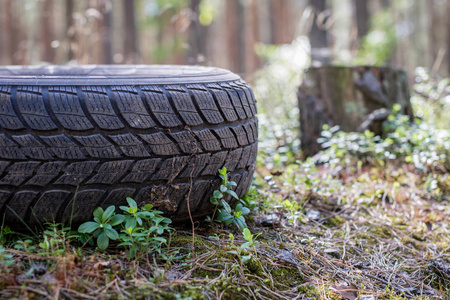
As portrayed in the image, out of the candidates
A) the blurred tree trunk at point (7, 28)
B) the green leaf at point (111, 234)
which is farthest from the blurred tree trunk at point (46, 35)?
the green leaf at point (111, 234)

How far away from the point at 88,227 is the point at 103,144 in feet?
1.08

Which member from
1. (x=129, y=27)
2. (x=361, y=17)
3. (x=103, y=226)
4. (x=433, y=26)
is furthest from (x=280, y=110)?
(x=433, y=26)

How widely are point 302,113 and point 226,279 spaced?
282 centimetres

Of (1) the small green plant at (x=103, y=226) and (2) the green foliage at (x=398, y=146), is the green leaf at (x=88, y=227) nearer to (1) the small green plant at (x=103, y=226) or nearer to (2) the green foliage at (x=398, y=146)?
(1) the small green plant at (x=103, y=226)

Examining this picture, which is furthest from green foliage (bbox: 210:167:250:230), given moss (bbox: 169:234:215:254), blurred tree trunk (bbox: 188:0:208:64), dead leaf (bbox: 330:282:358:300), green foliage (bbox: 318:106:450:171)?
blurred tree trunk (bbox: 188:0:208:64)

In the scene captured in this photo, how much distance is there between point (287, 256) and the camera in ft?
6.41

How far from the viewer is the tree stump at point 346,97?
13.5 ft

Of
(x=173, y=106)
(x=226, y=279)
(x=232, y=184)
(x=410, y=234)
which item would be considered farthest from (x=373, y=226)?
(x=173, y=106)

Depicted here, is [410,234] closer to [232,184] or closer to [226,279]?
[232,184]

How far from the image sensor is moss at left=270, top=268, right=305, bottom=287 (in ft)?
5.83

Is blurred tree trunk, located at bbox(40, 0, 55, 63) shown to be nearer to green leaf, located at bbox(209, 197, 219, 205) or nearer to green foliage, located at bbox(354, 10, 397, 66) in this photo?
green foliage, located at bbox(354, 10, 397, 66)

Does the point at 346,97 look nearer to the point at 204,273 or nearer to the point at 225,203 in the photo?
the point at 225,203

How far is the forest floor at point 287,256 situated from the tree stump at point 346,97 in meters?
1.07

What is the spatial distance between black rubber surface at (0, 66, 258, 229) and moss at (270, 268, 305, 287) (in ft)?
1.47
